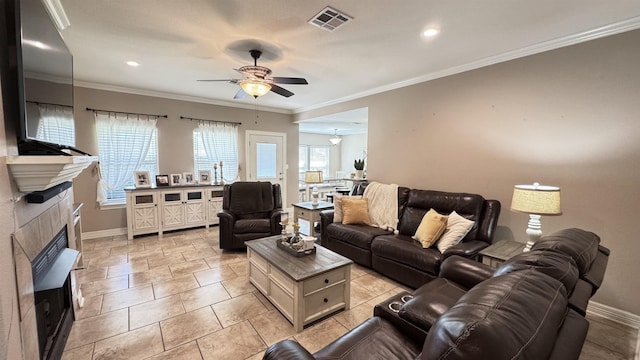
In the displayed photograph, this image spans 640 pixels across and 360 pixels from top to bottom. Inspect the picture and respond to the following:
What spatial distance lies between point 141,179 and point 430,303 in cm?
511

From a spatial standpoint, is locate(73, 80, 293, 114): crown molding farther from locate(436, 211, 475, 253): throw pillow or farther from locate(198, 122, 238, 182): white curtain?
locate(436, 211, 475, 253): throw pillow

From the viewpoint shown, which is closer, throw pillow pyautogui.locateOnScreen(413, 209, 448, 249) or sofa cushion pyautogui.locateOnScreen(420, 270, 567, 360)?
sofa cushion pyautogui.locateOnScreen(420, 270, 567, 360)

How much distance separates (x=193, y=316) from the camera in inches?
93.0

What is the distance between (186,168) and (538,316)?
5.70 metres

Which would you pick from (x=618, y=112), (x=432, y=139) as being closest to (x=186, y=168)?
(x=432, y=139)

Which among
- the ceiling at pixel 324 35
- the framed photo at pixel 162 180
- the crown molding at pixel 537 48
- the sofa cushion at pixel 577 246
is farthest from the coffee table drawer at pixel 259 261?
the crown molding at pixel 537 48

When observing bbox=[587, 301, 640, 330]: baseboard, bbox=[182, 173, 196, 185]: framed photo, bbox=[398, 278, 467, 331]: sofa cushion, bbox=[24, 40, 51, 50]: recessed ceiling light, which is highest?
bbox=[24, 40, 51, 50]: recessed ceiling light

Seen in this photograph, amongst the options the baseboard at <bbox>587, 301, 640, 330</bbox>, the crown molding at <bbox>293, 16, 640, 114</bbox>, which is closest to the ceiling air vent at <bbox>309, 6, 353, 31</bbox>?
the crown molding at <bbox>293, 16, 640, 114</bbox>

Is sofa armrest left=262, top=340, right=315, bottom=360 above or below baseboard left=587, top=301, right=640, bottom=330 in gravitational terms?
above

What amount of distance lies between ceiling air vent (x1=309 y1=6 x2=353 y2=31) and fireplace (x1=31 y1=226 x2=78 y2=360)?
2513 millimetres

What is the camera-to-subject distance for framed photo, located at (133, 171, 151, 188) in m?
4.68

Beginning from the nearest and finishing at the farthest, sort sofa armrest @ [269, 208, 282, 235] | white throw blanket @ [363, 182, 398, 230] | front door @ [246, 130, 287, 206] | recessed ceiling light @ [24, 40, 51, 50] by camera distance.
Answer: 1. recessed ceiling light @ [24, 40, 51, 50]
2. white throw blanket @ [363, 182, 398, 230]
3. sofa armrest @ [269, 208, 282, 235]
4. front door @ [246, 130, 287, 206]

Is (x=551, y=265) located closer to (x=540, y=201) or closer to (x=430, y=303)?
(x=430, y=303)

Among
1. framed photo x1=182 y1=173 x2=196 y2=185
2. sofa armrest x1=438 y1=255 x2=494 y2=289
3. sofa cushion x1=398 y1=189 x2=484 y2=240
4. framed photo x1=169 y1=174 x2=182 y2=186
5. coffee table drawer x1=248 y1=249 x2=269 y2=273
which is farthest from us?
framed photo x1=182 y1=173 x2=196 y2=185
